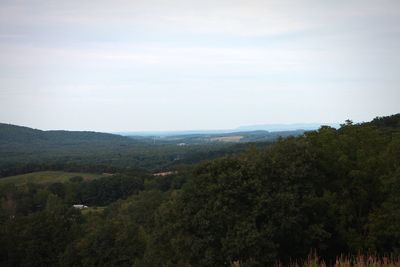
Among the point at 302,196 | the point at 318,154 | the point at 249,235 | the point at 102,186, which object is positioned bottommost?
the point at 102,186

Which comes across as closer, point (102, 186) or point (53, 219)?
point (53, 219)

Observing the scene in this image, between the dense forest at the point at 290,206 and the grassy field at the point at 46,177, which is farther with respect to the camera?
the grassy field at the point at 46,177

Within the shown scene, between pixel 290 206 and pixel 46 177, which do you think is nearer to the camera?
pixel 290 206

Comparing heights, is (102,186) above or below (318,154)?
below

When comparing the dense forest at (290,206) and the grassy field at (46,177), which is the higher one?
the dense forest at (290,206)

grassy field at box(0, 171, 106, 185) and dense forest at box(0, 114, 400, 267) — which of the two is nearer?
dense forest at box(0, 114, 400, 267)

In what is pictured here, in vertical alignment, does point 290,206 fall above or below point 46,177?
above

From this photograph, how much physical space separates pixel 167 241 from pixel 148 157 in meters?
143

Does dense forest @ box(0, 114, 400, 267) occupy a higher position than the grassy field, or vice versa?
dense forest @ box(0, 114, 400, 267)

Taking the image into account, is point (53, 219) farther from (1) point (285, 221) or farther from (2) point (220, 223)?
(1) point (285, 221)

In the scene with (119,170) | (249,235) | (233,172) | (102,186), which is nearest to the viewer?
(249,235)

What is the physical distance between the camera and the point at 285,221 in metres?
20.3

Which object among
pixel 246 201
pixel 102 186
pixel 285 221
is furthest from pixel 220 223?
pixel 102 186

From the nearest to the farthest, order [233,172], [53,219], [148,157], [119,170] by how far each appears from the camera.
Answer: [233,172]
[53,219]
[119,170]
[148,157]
